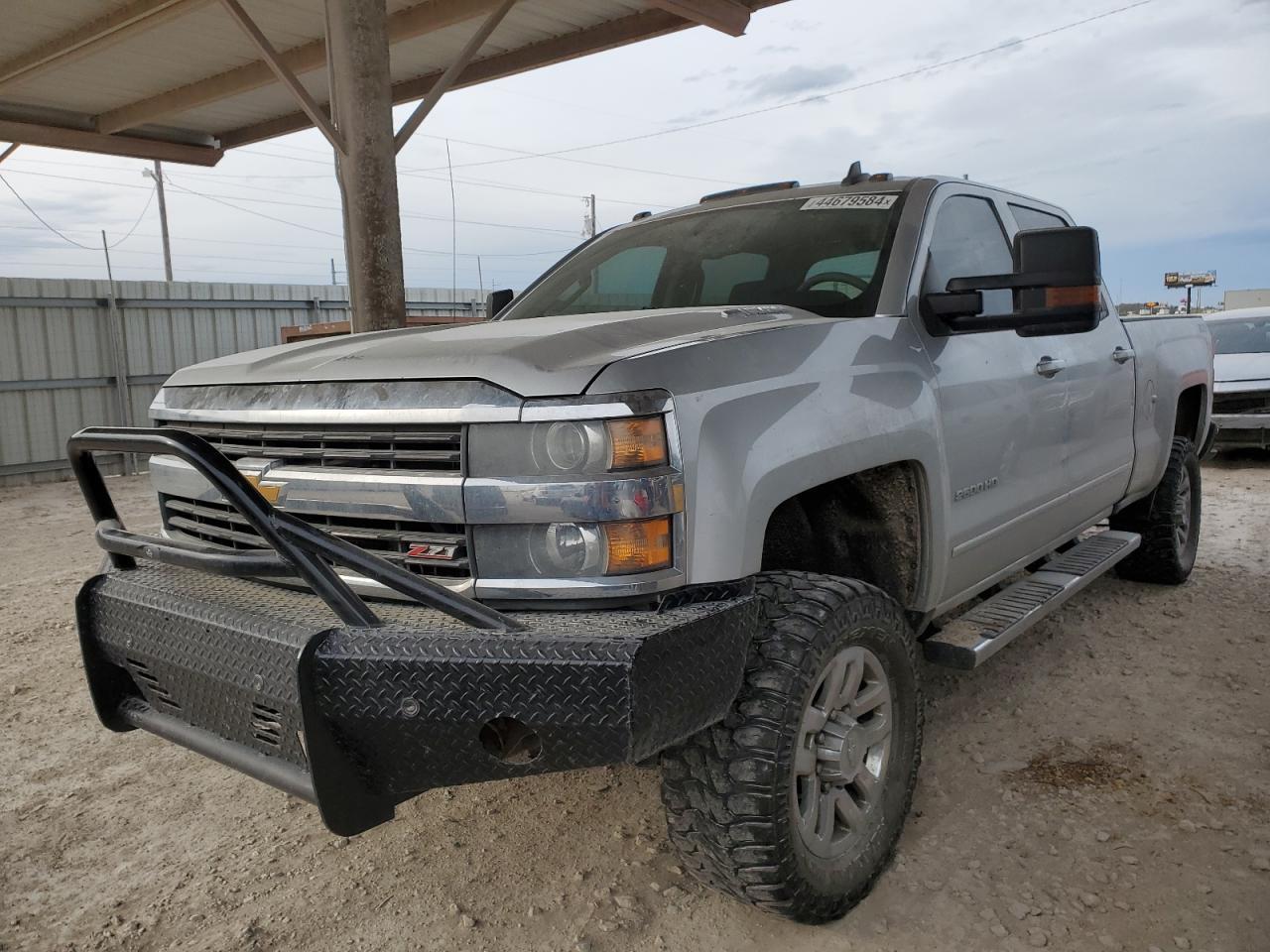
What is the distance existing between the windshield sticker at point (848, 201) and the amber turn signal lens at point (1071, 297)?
69 cm

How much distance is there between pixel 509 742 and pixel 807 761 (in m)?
0.73

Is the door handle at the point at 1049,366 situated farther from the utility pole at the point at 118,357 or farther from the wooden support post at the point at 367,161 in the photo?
the utility pole at the point at 118,357

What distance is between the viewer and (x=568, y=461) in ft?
6.31

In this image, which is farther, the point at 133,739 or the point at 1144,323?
the point at 1144,323

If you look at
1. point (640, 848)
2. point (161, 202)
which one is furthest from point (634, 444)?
point (161, 202)

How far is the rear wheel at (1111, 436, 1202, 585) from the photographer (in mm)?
4988

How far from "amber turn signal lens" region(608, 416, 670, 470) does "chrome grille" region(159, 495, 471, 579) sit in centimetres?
38

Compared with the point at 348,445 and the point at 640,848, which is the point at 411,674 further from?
the point at 640,848

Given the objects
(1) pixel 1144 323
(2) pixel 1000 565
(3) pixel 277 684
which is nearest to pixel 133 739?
(3) pixel 277 684

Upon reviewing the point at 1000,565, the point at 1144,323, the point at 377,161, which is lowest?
the point at 1000,565

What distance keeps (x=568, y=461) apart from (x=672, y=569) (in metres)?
0.30

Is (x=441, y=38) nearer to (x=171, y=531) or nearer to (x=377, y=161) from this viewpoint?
(x=377, y=161)

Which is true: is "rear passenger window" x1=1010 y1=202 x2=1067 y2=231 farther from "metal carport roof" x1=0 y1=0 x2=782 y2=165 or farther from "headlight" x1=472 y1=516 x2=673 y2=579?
"metal carport roof" x1=0 y1=0 x2=782 y2=165

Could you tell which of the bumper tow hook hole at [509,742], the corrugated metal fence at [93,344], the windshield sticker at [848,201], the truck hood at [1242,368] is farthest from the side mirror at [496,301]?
the corrugated metal fence at [93,344]
